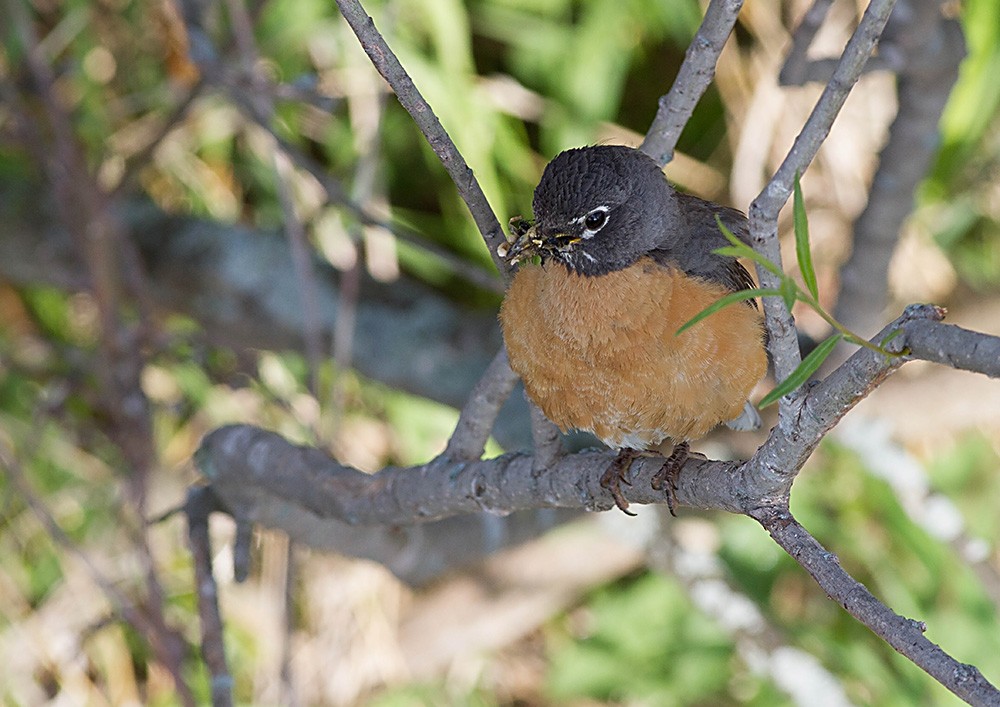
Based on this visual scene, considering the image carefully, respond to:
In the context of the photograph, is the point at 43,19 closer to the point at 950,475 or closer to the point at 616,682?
the point at 616,682

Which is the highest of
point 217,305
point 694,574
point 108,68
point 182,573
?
point 108,68

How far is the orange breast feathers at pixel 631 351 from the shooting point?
1.81 metres

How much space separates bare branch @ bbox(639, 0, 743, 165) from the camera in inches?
60.9

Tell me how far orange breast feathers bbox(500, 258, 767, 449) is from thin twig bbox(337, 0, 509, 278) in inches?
9.6

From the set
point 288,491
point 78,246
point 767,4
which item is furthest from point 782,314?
point 767,4

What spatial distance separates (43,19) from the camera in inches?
148

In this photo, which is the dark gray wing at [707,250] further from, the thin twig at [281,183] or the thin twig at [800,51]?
the thin twig at [281,183]

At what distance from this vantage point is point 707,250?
1963mm

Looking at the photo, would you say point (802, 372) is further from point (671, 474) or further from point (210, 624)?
point (210, 624)

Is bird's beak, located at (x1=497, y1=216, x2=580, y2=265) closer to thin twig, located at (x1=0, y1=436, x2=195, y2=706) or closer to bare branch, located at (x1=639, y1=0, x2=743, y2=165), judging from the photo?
bare branch, located at (x1=639, y1=0, x2=743, y2=165)

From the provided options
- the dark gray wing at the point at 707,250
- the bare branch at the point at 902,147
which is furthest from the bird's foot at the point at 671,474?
the bare branch at the point at 902,147

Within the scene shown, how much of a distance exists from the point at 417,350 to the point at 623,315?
1.33 meters

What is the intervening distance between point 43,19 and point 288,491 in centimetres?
242

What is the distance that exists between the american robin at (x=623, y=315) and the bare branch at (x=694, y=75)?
90 millimetres
